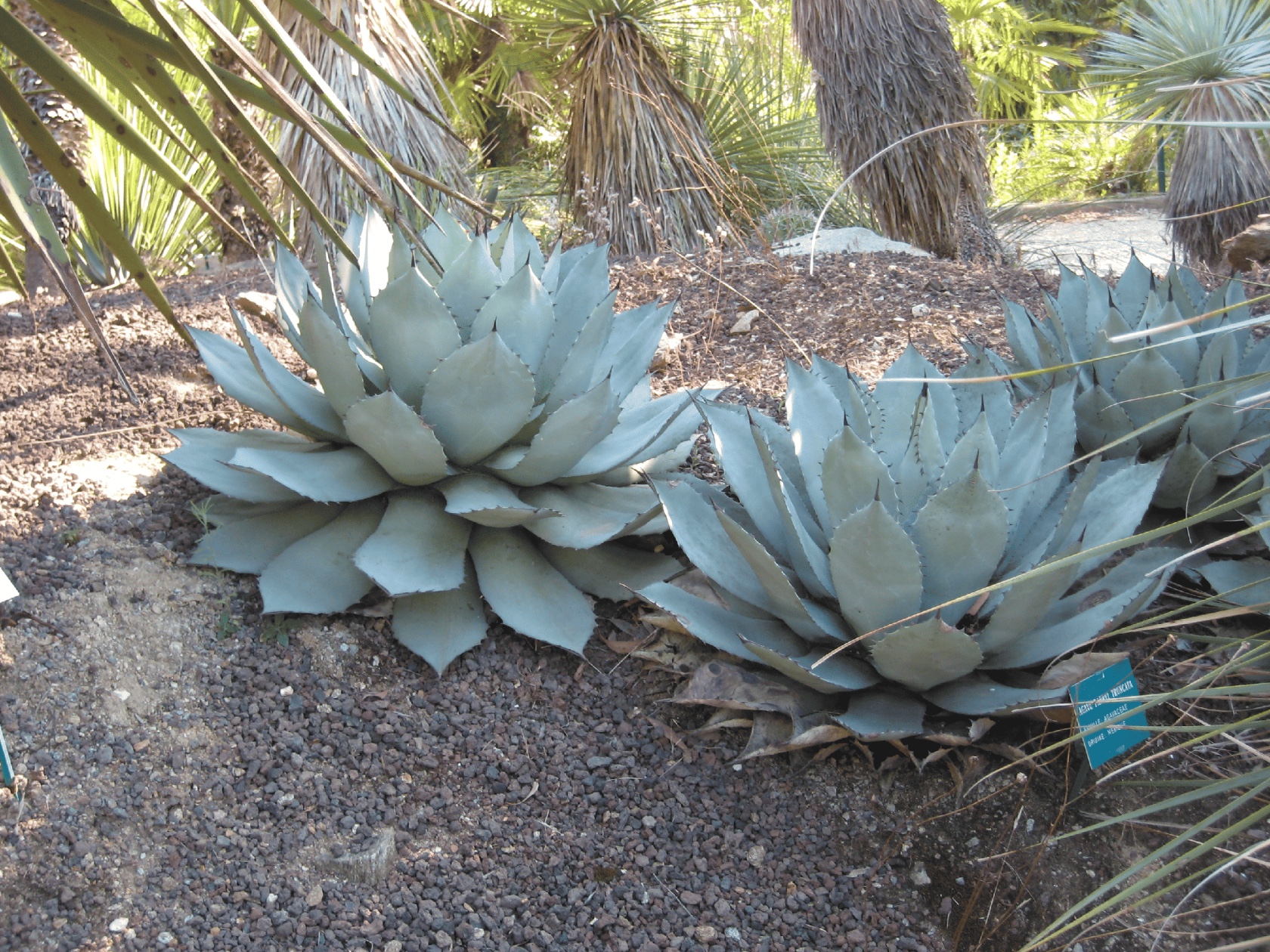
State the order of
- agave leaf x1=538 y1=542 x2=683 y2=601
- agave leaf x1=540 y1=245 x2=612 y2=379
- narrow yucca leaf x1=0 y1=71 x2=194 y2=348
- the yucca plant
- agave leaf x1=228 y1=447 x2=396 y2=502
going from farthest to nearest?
1. the yucca plant
2. agave leaf x1=540 y1=245 x2=612 y2=379
3. agave leaf x1=538 y1=542 x2=683 y2=601
4. agave leaf x1=228 y1=447 x2=396 y2=502
5. narrow yucca leaf x1=0 y1=71 x2=194 y2=348

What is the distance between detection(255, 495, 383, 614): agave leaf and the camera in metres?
2.02

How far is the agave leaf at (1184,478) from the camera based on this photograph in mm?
2105

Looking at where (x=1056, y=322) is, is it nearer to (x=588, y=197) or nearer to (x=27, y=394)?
(x=27, y=394)

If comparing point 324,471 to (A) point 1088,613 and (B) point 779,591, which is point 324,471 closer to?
(B) point 779,591

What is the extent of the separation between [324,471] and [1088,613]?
1.51m

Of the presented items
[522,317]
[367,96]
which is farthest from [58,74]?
[367,96]

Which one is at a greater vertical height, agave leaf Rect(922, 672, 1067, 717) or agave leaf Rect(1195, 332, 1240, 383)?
agave leaf Rect(1195, 332, 1240, 383)

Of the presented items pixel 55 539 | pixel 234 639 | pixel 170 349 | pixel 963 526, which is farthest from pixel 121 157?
pixel 963 526

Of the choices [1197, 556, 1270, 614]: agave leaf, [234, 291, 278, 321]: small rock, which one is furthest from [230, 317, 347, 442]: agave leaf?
[1197, 556, 1270, 614]: agave leaf

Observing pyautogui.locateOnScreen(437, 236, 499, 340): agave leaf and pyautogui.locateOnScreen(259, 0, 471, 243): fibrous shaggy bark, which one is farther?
pyautogui.locateOnScreen(259, 0, 471, 243): fibrous shaggy bark

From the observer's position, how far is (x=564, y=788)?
6.06 ft

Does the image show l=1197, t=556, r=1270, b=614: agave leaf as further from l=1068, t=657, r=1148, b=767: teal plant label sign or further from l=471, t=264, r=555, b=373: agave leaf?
l=471, t=264, r=555, b=373: agave leaf

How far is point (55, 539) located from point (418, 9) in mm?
7302

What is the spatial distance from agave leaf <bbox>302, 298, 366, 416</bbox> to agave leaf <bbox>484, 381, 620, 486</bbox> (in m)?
0.34
